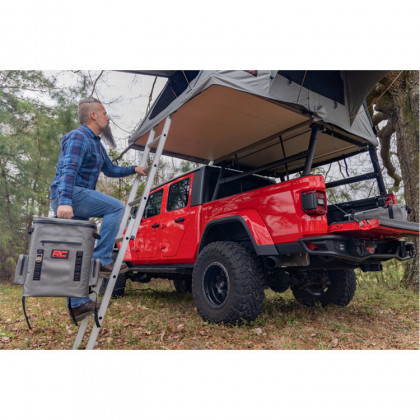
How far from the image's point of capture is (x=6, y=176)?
573cm

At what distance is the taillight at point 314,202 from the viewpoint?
266cm

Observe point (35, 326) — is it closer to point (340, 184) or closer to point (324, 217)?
point (324, 217)

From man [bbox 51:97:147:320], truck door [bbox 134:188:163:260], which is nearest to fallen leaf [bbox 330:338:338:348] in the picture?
man [bbox 51:97:147:320]

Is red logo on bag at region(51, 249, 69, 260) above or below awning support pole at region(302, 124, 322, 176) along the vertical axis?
below

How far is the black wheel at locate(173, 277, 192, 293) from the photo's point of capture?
5414 millimetres

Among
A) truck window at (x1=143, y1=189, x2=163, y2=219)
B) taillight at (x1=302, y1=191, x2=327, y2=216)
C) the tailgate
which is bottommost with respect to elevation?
the tailgate

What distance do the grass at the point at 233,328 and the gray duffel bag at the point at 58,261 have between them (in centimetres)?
78

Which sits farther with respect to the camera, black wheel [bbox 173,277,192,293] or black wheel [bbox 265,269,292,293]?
black wheel [bbox 173,277,192,293]

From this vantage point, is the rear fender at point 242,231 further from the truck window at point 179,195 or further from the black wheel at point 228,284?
the truck window at point 179,195

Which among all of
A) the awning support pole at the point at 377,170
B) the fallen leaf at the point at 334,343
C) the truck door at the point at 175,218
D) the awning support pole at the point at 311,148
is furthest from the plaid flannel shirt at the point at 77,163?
the awning support pole at the point at 377,170

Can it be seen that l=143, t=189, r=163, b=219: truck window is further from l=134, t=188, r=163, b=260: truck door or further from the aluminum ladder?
the aluminum ladder

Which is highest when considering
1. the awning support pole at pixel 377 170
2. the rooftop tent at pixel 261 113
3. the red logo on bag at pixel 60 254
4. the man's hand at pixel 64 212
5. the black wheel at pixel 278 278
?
the rooftop tent at pixel 261 113

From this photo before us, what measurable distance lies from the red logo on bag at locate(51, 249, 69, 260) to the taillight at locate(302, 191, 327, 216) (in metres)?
1.85

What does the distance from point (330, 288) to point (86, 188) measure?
3108 mm
